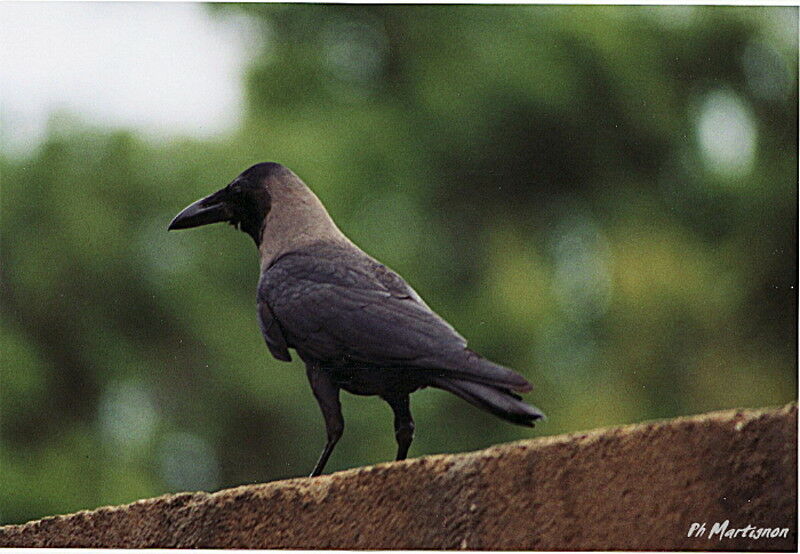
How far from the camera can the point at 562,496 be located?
3.49 metres

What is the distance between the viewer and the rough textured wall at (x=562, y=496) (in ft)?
11.0

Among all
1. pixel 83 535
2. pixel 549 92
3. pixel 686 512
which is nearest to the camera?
pixel 686 512

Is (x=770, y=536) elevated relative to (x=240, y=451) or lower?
elevated

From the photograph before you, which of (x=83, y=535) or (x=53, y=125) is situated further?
(x=53, y=125)

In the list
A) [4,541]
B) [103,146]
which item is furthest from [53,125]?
[4,541]

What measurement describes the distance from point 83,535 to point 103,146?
3.00 m

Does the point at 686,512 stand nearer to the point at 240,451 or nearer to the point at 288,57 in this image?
the point at 240,451

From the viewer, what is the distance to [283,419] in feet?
20.9

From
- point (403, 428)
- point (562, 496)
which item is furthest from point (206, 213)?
point (562, 496)

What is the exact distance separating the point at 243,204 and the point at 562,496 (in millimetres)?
1767

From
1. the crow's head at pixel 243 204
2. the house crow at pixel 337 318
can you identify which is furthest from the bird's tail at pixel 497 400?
the crow's head at pixel 243 204

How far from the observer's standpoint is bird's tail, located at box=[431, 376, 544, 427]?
3572 millimetres

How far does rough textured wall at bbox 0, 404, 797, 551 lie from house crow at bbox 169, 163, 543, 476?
0.21 meters

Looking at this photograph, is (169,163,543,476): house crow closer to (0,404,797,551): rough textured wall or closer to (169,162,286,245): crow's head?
(169,162,286,245): crow's head
